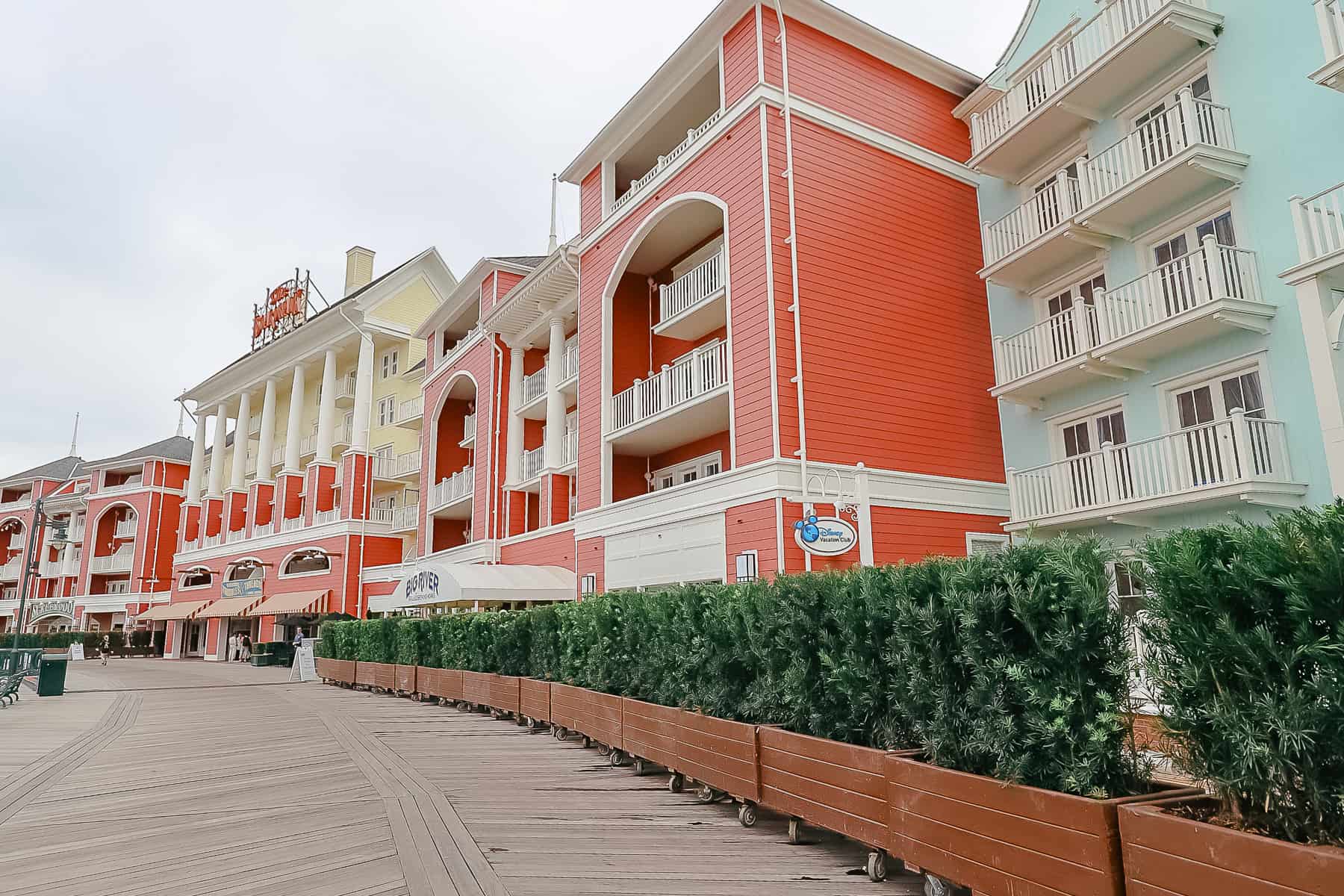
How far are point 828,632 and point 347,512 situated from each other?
113 feet

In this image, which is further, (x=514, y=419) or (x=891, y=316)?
(x=514, y=419)

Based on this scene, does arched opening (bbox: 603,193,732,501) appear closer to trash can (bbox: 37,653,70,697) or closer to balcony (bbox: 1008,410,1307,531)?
balcony (bbox: 1008,410,1307,531)

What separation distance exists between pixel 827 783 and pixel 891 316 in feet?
39.6

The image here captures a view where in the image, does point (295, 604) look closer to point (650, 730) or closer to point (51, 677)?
point (51, 677)

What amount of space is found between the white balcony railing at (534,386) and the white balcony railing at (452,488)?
129 inches

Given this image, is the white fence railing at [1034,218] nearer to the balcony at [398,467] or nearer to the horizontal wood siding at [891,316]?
the horizontal wood siding at [891,316]

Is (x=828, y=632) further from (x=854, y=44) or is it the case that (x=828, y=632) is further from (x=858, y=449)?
(x=854, y=44)

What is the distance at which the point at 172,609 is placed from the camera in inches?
1842

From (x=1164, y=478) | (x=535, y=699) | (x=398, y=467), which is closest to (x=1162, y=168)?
(x=1164, y=478)

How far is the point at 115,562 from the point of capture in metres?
56.9

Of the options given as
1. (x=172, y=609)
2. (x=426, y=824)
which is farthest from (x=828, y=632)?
(x=172, y=609)

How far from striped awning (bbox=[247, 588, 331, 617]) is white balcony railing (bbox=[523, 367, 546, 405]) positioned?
55.6 feet

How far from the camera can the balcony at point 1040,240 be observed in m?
14.7

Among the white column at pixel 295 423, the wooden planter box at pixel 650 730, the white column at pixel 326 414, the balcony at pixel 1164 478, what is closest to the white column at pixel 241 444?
the white column at pixel 295 423
